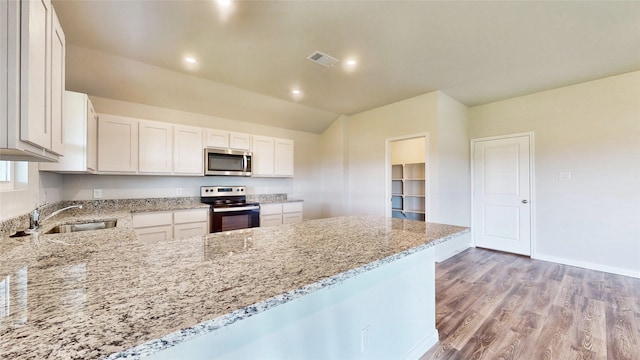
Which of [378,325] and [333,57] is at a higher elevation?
[333,57]

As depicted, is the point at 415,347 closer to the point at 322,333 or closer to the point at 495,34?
the point at 322,333

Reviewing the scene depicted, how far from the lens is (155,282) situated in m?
0.81

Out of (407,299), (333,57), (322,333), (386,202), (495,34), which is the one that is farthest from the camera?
(386,202)

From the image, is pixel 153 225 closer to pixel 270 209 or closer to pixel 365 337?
pixel 270 209

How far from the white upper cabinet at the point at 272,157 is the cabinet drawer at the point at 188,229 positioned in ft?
4.16

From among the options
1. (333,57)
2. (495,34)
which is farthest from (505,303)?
(333,57)

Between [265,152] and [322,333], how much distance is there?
382 centimetres

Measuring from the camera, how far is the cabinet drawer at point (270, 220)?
13.9ft

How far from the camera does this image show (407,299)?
1.61 metres

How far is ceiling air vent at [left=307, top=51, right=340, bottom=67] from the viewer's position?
2.83 m

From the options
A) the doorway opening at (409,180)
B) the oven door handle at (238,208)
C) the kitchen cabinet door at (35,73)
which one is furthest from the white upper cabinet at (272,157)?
the kitchen cabinet door at (35,73)

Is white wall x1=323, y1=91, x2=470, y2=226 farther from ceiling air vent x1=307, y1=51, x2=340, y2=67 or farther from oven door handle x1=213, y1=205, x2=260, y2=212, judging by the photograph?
oven door handle x1=213, y1=205, x2=260, y2=212

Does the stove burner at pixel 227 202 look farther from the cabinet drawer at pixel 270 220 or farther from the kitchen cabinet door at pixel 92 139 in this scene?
the kitchen cabinet door at pixel 92 139

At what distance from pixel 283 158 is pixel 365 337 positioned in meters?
3.86
